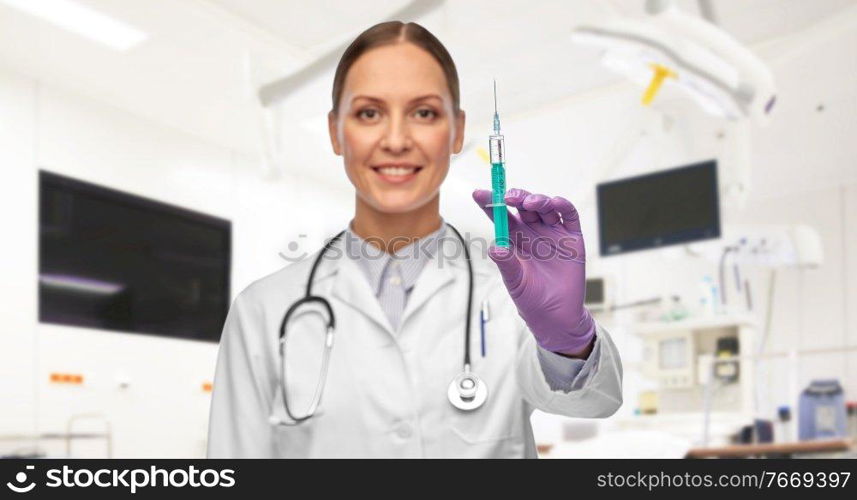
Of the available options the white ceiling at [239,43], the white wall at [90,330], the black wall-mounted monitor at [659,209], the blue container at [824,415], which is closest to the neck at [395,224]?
the white ceiling at [239,43]

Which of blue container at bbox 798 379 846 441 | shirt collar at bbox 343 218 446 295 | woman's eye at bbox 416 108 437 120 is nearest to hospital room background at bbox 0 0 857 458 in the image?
blue container at bbox 798 379 846 441

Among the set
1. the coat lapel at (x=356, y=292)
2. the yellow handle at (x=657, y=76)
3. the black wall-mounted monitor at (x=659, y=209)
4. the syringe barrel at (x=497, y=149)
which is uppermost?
the yellow handle at (x=657, y=76)

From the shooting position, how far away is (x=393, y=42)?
0.61 meters

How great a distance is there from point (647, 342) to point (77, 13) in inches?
101

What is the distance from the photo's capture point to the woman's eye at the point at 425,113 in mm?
603

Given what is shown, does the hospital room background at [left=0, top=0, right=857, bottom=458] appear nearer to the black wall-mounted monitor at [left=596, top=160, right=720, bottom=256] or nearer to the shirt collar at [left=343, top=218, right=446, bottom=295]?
the black wall-mounted monitor at [left=596, top=160, right=720, bottom=256]

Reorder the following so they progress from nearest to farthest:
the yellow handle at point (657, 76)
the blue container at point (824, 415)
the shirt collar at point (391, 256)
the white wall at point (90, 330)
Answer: the shirt collar at point (391, 256) → the yellow handle at point (657, 76) → the blue container at point (824, 415) → the white wall at point (90, 330)

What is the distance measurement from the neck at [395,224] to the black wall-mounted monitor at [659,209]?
8.37 ft

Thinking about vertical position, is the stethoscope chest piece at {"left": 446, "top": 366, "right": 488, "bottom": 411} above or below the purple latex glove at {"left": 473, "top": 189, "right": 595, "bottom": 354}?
below

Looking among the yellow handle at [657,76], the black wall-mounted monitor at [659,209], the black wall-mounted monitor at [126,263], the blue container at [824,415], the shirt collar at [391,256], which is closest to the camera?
the shirt collar at [391,256]

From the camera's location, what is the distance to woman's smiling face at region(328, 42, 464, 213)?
59 centimetres

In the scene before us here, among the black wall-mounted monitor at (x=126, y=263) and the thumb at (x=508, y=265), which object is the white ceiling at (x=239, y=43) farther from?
the thumb at (x=508, y=265)

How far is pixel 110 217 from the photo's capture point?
12.0 feet

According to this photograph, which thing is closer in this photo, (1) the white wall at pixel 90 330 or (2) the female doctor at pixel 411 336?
(2) the female doctor at pixel 411 336
